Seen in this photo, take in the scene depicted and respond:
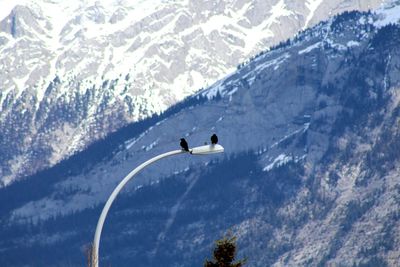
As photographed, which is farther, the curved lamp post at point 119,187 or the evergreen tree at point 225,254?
the evergreen tree at point 225,254

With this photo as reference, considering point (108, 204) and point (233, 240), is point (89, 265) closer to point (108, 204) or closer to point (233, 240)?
point (108, 204)

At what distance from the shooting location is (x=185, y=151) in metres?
82.2

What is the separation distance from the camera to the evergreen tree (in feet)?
299

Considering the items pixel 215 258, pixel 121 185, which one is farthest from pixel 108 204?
pixel 215 258

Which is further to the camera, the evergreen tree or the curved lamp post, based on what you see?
the evergreen tree

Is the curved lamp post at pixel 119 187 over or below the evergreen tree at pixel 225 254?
over

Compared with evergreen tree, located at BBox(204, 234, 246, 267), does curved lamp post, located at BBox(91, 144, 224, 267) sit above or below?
above

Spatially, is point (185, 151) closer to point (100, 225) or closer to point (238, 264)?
point (100, 225)

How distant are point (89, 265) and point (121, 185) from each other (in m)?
3.86

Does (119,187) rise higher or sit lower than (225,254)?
higher

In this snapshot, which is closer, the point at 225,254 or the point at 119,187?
the point at 119,187

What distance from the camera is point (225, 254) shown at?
300 feet

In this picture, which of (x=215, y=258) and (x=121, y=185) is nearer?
(x=121, y=185)

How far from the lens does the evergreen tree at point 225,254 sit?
299 feet
